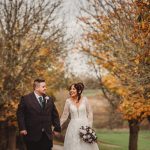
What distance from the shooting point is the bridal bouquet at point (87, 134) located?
1283 cm

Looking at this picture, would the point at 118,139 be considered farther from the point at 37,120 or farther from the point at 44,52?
the point at 37,120

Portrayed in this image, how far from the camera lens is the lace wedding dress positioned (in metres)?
13.1

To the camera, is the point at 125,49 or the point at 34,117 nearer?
the point at 34,117

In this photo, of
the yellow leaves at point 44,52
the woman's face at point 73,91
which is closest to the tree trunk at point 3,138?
the yellow leaves at point 44,52

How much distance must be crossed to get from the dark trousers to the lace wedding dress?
116cm

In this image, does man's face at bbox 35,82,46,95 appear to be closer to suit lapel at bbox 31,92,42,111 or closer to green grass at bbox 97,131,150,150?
suit lapel at bbox 31,92,42,111

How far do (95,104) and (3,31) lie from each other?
48.2m

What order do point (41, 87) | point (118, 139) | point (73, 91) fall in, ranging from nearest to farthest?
point (41, 87), point (73, 91), point (118, 139)

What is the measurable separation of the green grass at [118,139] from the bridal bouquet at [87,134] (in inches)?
1029

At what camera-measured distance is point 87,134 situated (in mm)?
12836

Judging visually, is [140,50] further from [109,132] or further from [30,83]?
[109,132]

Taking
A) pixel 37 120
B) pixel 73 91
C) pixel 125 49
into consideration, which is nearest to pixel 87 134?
pixel 73 91

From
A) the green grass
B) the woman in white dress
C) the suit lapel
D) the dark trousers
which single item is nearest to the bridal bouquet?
the woman in white dress

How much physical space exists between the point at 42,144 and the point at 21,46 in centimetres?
1291
